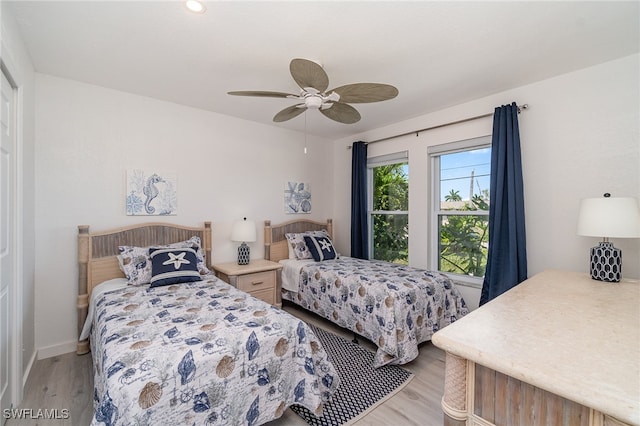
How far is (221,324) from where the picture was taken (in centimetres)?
169

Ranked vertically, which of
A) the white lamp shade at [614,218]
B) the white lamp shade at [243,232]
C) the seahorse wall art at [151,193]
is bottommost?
the white lamp shade at [243,232]

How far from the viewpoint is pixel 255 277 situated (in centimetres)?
325

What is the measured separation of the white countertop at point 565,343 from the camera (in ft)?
2.43

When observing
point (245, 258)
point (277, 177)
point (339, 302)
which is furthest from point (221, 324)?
point (277, 177)

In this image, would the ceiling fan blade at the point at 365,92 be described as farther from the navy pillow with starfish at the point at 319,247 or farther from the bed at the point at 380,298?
the navy pillow with starfish at the point at 319,247

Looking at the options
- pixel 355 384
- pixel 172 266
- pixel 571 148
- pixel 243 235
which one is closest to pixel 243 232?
pixel 243 235

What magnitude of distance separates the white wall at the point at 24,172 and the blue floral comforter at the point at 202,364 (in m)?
0.60

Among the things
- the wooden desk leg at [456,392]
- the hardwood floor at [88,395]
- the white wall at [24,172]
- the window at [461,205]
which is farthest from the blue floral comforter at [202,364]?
the window at [461,205]

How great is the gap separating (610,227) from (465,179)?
58.9 inches

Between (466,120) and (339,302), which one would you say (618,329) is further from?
(466,120)

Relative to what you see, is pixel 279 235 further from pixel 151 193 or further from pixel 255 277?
pixel 151 193

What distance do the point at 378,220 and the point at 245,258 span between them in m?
2.03

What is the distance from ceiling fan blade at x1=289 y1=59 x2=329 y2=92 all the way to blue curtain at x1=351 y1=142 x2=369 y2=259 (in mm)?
2238

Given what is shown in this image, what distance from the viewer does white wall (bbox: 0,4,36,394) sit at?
5.63ft
